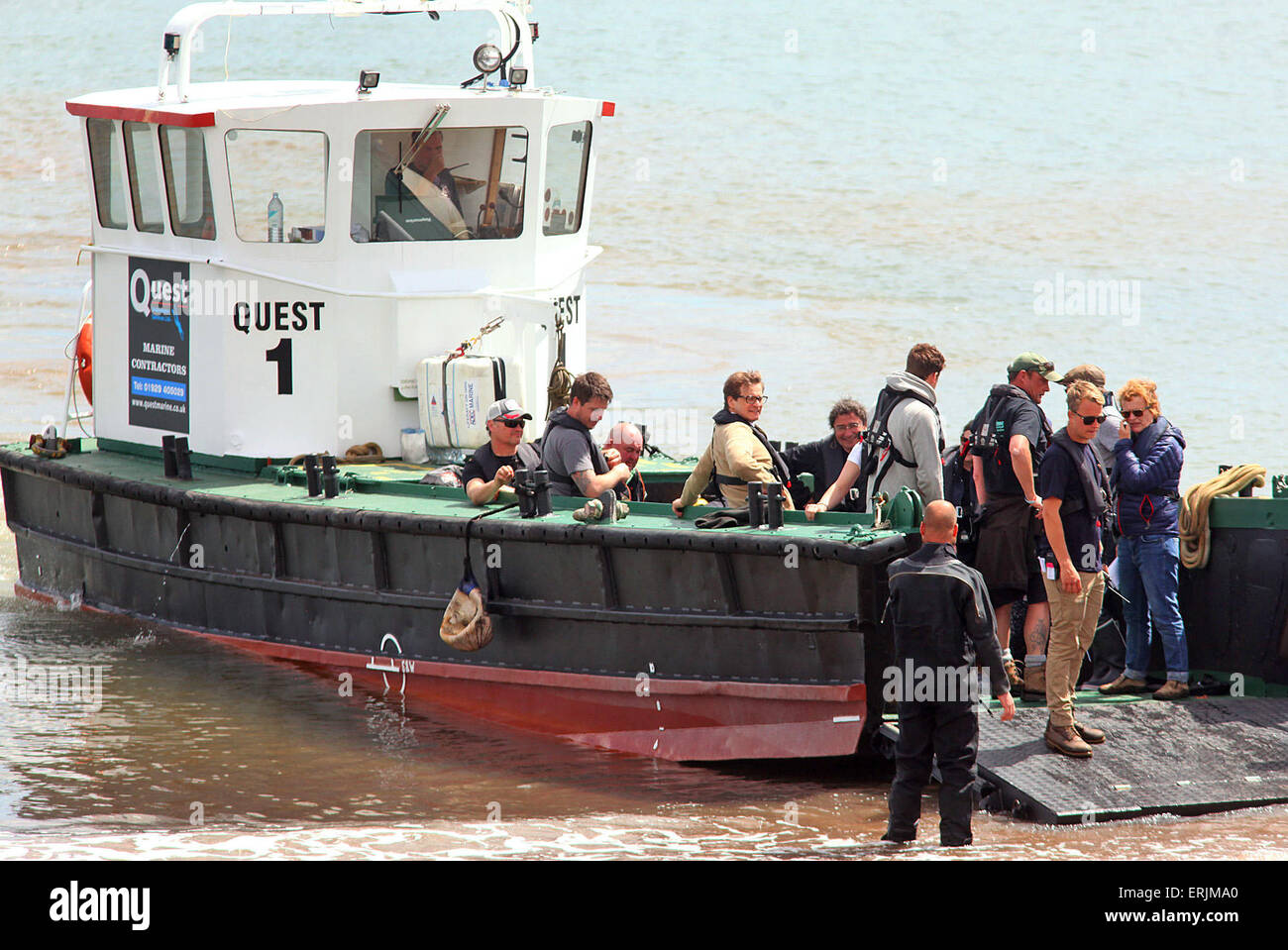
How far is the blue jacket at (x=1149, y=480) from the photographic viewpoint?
7.23m

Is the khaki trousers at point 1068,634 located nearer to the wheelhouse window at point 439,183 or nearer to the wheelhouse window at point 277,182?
the wheelhouse window at point 439,183

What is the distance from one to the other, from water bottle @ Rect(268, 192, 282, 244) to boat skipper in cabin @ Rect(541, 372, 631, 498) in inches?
86.3

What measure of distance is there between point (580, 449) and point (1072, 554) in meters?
2.51

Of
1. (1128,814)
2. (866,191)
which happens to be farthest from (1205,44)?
(1128,814)

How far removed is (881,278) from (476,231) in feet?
50.0

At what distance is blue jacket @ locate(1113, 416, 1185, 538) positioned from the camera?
723cm

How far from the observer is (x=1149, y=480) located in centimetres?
722

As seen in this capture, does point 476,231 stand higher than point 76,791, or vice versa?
point 476,231

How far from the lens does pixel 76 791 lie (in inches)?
291

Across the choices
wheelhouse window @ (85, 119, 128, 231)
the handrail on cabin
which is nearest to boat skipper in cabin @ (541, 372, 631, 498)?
the handrail on cabin

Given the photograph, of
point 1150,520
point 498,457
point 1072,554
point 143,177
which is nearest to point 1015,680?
point 1072,554

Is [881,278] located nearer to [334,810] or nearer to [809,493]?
[809,493]

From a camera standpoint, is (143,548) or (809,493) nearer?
(809,493)

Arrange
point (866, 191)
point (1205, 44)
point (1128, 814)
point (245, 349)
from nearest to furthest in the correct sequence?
point (1128, 814) < point (245, 349) < point (866, 191) < point (1205, 44)
